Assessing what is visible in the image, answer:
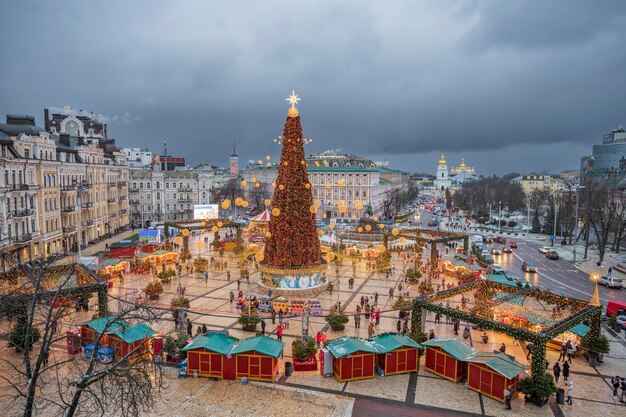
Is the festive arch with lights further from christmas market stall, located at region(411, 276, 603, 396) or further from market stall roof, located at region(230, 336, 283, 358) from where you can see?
market stall roof, located at region(230, 336, 283, 358)

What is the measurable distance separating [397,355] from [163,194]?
A: 204 feet

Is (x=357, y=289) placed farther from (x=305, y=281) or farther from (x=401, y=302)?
(x=401, y=302)

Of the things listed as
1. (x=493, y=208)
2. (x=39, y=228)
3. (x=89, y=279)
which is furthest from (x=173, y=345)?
(x=493, y=208)

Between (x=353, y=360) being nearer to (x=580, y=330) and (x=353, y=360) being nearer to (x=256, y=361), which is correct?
(x=256, y=361)

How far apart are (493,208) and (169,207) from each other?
85.9m

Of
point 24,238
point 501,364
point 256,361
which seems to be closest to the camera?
point 501,364

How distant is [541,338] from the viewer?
17.6 meters

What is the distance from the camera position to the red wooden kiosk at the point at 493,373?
17109mm

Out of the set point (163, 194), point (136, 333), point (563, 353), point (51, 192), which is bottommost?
point (563, 353)

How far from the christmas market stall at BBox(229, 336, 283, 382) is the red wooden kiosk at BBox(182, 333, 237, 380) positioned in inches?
11.5

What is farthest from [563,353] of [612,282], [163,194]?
[163,194]

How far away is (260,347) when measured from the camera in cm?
1866

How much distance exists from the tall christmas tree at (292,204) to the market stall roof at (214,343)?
451 inches

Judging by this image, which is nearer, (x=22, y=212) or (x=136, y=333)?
(x=136, y=333)
